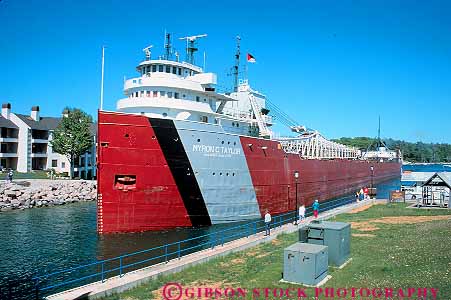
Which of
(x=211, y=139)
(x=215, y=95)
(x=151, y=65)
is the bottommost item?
(x=211, y=139)

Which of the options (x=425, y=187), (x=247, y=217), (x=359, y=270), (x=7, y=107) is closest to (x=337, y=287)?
(x=359, y=270)

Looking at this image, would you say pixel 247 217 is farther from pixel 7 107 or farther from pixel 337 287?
pixel 7 107

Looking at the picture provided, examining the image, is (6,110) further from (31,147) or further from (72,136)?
(72,136)

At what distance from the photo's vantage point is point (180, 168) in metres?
22.7

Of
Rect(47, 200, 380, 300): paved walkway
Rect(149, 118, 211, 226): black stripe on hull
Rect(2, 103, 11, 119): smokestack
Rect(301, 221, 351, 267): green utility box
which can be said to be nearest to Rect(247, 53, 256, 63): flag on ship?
Rect(149, 118, 211, 226): black stripe on hull

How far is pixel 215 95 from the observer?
28297mm

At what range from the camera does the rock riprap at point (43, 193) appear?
114 ft

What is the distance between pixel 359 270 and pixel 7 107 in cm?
5824

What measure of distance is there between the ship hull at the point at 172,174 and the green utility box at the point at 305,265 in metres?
12.3

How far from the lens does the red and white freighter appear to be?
21.5 meters

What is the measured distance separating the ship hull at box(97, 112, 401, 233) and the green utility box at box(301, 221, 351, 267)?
1078 cm

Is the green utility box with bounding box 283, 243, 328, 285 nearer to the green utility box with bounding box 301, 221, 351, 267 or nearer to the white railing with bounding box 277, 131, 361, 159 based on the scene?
the green utility box with bounding box 301, 221, 351, 267

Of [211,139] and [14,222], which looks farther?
[14,222]

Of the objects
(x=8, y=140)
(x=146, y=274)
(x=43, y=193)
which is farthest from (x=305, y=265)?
(x=8, y=140)
